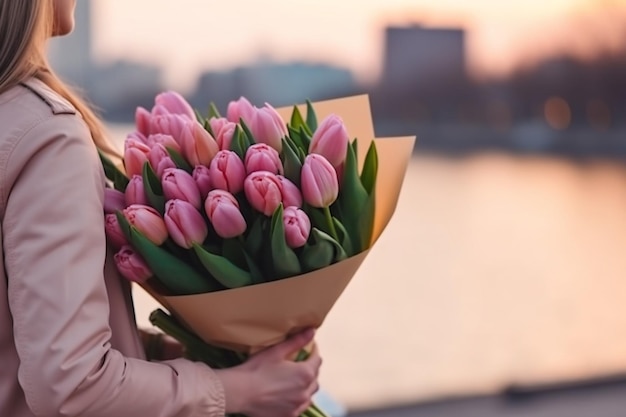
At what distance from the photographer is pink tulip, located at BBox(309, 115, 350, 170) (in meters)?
1.19

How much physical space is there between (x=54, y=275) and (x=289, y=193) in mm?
287

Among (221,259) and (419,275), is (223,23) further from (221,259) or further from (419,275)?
(221,259)

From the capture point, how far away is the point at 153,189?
1.18 metres

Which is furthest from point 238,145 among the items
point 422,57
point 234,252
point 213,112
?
point 422,57

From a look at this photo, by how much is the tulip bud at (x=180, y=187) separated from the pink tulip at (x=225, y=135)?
0.08 meters

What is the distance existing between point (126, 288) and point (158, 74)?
6313 millimetres

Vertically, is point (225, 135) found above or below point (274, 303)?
above

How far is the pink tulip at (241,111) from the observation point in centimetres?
126

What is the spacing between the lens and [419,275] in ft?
26.2

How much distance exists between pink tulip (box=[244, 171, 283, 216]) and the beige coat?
172 millimetres

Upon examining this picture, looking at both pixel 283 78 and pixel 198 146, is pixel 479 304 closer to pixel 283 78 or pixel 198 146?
pixel 283 78

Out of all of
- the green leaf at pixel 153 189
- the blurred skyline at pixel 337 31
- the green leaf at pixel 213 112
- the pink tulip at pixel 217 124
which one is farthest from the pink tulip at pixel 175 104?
the blurred skyline at pixel 337 31

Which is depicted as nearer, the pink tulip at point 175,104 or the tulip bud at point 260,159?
the tulip bud at point 260,159

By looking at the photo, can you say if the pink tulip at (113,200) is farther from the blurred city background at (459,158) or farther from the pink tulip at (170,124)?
the blurred city background at (459,158)
